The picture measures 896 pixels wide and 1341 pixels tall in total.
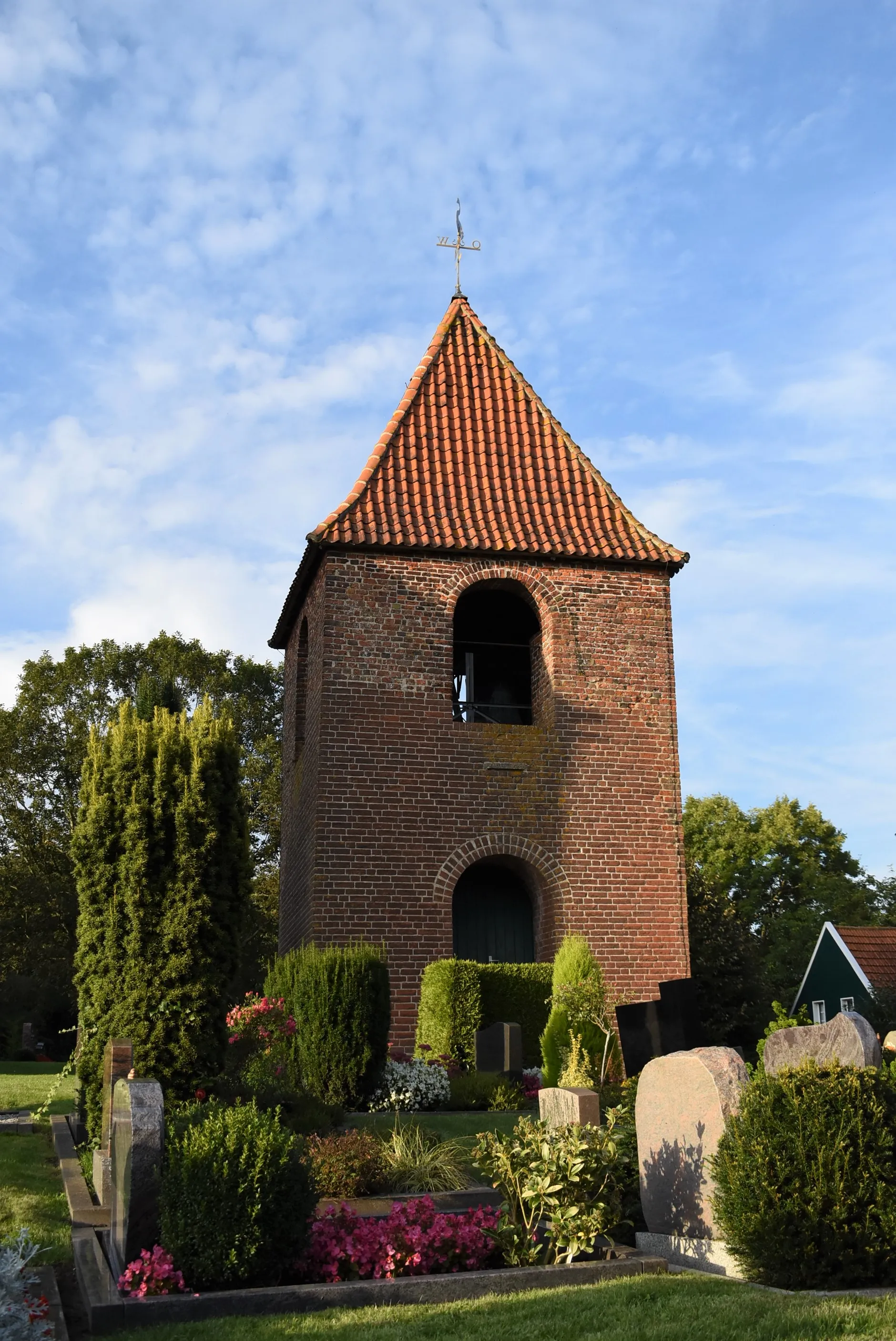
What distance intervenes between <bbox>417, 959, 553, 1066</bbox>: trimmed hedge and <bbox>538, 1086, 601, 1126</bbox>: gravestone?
579cm

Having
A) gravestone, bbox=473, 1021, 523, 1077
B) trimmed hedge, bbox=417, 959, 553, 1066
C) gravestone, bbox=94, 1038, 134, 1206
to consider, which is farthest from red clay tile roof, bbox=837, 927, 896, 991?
gravestone, bbox=94, 1038, 134, 1206

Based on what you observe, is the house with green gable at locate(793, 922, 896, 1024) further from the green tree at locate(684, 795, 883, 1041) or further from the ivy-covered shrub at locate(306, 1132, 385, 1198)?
the ivy-covered shrub at locate(306, 1132, 385, 1198)

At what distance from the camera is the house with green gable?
29.0 metres

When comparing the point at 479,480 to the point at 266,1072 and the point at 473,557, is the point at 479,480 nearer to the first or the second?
the point at 473,557

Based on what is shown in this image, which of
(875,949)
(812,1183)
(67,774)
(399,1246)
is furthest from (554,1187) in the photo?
(67,774)

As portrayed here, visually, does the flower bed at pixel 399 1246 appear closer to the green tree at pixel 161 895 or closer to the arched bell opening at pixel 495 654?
the green tree at pixel 161 895

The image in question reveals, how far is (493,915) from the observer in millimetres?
17531

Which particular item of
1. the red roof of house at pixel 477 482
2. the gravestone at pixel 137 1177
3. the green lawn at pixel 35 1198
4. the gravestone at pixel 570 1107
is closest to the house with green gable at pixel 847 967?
the red roof of house at pixel 477 482

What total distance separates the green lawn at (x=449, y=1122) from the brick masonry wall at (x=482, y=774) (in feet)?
10.6

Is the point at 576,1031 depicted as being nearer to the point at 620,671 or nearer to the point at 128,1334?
the point at 620,671

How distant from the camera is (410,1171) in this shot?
949 centimetres

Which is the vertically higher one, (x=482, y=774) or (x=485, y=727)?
(x=485, y=727)

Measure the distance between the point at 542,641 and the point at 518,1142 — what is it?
10138mm

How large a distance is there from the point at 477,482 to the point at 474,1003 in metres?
7.33
